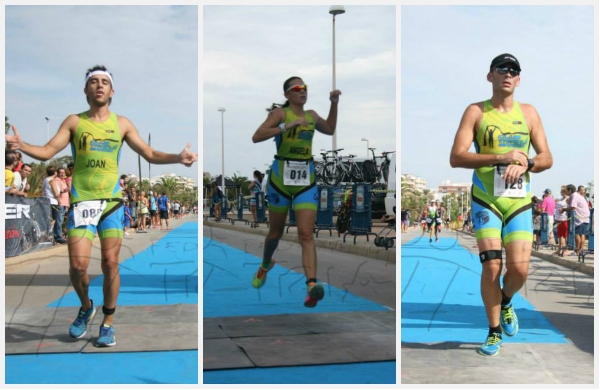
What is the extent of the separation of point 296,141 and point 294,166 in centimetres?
13

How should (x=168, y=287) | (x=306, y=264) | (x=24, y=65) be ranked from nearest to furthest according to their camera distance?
(x=306, y=264)
(x=24, y=65)
(x=168, y=287)

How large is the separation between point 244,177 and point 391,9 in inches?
51.2

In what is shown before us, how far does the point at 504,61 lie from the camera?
14.8 ft

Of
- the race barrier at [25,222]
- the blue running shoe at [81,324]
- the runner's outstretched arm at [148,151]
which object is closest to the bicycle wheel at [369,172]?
the runner's outstretched arm at [148,151]

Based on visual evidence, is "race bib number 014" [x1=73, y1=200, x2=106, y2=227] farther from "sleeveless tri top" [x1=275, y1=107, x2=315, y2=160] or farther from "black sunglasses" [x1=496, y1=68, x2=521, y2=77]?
"black sunglasses" [x1=496, y1=68, x2=521, y2=77]

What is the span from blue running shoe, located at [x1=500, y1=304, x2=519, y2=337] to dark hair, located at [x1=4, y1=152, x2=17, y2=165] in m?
3.06

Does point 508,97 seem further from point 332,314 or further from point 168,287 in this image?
point 168,287

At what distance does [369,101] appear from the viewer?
4625mm

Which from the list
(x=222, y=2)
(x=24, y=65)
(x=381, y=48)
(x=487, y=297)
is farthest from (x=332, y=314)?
(x=24, y=65)

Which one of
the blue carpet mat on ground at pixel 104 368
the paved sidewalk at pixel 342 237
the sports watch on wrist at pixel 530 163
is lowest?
the blue carpet mat on ground at pixel 104 368

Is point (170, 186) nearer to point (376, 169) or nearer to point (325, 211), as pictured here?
point (325, 211)

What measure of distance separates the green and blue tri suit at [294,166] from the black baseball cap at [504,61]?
1.05 meters

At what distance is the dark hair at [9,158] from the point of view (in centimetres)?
513

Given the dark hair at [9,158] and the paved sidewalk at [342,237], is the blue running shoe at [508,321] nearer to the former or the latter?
the paved sidewalk at [342,237]
